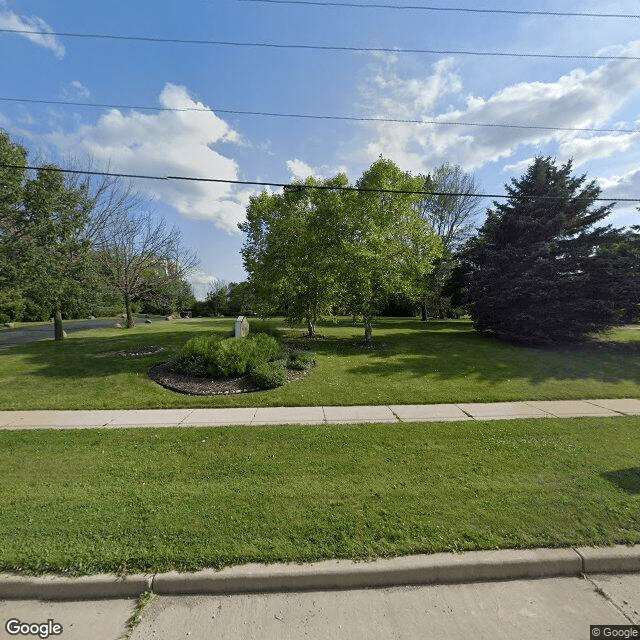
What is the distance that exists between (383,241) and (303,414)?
26.7 ft

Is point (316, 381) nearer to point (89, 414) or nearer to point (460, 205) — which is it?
point (89, 414)

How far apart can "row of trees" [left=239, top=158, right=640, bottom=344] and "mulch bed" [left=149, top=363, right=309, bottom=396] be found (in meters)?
5.82

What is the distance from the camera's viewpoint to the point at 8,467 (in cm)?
391

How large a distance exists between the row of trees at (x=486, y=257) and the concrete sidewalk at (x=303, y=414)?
6.47m

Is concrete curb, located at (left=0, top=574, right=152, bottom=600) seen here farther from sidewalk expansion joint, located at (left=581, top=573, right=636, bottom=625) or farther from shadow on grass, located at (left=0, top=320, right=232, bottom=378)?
shadow on grass, located at (left=0, top=320, right=232, bottom=378)

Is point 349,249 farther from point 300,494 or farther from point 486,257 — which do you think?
point 300,494

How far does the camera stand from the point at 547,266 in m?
12.9

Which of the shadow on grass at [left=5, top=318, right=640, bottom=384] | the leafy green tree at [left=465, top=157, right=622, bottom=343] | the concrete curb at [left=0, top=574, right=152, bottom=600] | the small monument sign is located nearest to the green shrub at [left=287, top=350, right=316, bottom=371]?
the shadow on grass at [left=5, top=318, right=640, bottom=384]

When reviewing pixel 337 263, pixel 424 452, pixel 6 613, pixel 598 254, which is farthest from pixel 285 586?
pixel 598 254

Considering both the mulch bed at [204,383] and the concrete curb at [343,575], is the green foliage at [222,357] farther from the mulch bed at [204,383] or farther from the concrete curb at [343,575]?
the concrete curb at [343,575]

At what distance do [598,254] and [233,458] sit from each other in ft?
52.2

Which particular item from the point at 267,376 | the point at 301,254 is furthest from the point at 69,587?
the point at 301,254

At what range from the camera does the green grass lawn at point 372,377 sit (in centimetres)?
680

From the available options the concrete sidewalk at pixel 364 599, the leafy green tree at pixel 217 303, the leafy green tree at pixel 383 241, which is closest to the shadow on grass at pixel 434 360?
the leafy green tree at pixel 383 241
